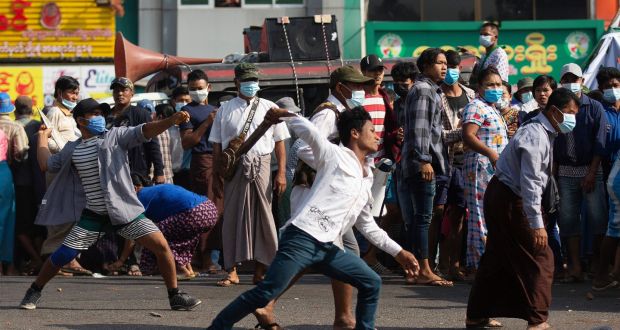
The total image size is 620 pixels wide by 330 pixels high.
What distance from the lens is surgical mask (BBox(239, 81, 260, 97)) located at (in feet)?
38.9

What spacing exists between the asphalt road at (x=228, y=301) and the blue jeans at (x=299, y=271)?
1.21 m

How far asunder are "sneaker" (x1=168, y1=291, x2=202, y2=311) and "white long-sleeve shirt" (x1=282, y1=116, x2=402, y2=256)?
2.07 m

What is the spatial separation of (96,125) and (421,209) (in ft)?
9.99

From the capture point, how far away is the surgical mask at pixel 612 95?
1278 centimetres

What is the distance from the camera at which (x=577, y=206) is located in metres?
12.4

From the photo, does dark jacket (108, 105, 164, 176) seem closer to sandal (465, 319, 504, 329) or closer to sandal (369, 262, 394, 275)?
sandal (369, 262, 394, 275)

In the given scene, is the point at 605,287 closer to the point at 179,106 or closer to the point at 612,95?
the point at 612,95

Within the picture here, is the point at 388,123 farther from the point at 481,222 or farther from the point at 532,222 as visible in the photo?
the point at 532,222

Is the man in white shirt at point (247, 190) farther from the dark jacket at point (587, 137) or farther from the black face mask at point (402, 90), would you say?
the dark jacket at point (587, 137)

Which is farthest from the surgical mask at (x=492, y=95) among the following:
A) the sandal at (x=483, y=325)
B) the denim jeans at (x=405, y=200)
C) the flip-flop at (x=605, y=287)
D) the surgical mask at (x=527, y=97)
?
the sandal at (x=483, y=325)

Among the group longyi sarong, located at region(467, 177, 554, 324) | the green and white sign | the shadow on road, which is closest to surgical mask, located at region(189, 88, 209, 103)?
the shadow on road

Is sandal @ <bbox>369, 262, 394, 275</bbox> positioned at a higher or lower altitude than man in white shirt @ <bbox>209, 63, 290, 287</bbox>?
lower

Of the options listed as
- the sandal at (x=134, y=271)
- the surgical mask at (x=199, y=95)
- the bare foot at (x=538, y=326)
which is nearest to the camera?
the bare foot at (x=538, y=326)

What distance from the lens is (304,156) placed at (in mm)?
8914
